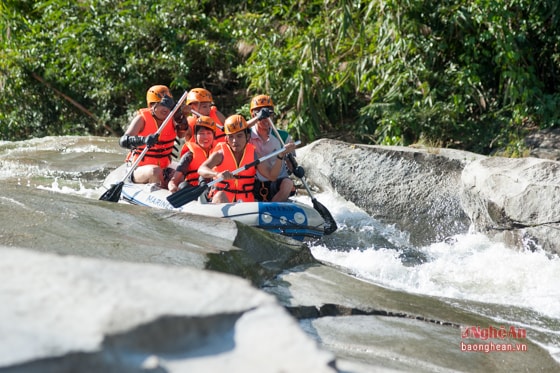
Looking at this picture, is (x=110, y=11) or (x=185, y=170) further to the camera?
(x=110, y=11)

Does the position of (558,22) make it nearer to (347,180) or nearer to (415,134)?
(415,134)

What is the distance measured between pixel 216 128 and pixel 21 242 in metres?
4.43

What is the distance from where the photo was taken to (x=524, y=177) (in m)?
7.09

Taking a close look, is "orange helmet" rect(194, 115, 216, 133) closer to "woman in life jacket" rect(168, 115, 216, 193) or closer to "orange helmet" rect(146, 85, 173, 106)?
"woman in life jacket" rect(168, 115, 216, 193)

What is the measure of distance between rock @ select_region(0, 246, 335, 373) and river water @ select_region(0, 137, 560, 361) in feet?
8.29

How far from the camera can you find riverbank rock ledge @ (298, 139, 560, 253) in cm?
695

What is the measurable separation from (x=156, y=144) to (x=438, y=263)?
341cm

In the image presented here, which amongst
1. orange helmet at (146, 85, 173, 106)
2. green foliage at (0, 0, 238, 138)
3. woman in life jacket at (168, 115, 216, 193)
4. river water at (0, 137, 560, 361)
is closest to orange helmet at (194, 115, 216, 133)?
woman in life jacket at (168, 115, 216, 193)

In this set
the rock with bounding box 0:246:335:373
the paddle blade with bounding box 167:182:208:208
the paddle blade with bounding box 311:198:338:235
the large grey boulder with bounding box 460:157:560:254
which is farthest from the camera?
the paddle blade with bounding box 311:198:338:235

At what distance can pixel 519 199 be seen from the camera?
7008 millimetres

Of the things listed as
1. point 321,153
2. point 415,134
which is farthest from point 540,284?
point 415,134

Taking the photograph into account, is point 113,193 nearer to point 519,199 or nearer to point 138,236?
point 138,236

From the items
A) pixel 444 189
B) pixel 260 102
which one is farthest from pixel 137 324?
pixel 444 189

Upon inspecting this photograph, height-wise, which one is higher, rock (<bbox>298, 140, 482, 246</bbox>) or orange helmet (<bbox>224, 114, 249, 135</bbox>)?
orange helmet (<bbox>224, 114, 249, 135</bbox>)
